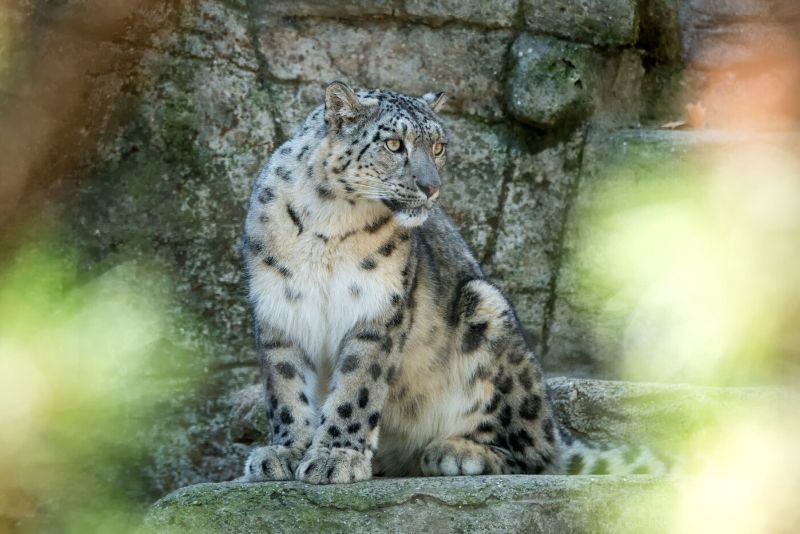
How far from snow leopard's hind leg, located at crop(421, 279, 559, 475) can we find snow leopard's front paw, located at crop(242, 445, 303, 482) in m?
0.55

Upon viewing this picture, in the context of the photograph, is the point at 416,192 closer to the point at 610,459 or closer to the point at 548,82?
the point at 610,459

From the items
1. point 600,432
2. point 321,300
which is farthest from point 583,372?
point 321,300

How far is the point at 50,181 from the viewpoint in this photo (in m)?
5.27

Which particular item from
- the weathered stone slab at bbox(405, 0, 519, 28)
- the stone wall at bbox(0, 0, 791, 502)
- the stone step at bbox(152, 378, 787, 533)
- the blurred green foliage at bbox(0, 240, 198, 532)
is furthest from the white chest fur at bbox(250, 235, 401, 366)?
the weathered stone slab at bbox(405, 0, 519, 28)

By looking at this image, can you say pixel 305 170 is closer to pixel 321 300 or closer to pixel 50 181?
pixel 321 300

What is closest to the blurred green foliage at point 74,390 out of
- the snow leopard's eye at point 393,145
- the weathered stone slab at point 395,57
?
the weathered stone slab at point 395,57

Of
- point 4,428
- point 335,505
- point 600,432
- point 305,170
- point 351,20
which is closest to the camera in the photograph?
point 335,505

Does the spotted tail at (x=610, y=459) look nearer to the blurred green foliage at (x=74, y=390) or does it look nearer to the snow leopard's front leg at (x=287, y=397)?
the snow leopard's front leg at (x=287, y=397)

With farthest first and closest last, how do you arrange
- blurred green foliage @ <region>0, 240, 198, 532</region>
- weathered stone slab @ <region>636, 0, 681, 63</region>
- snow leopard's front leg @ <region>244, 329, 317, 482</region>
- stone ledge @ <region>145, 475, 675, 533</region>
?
1. weathered stone slab @ <region>636, 0, 681, 63</region>
2. blurred green foliage @ <region>0, 240, 198, 532</region>
3. snow leopard's front leg @ <region>244, 329, 317, 482</region>
4. stone ledge @ <region>145, 475, 675, 533</region>

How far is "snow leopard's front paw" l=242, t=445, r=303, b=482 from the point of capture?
3609mm

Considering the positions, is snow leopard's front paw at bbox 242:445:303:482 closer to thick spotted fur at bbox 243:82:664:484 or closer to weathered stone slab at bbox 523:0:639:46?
thick spotted fur at bbox 243:82:664:484

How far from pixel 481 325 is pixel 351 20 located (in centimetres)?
212

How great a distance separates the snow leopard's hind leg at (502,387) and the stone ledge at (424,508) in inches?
26.6

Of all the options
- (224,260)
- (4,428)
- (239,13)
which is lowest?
(4,428)
